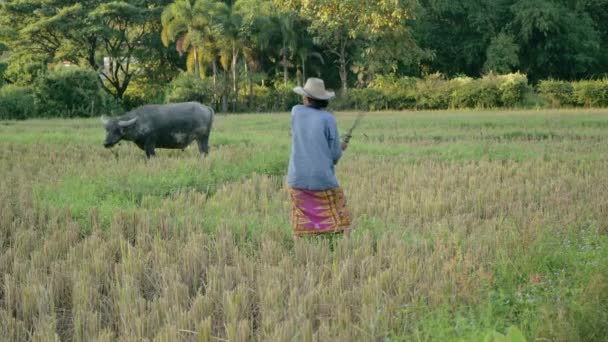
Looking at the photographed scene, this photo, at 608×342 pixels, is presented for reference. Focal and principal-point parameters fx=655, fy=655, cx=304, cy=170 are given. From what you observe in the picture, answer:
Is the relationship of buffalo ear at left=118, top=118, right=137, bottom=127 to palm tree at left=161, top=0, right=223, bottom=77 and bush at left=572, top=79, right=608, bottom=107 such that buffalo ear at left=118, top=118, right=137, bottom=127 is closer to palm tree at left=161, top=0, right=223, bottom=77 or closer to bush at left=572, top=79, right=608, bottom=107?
palm tree at left=161, top=0, right=223, bottom=77

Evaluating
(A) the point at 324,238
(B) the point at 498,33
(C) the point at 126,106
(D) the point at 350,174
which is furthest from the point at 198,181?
(B) the point at 498,33

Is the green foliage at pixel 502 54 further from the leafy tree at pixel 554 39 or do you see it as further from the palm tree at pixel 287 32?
the palm tree at pixel 287 32

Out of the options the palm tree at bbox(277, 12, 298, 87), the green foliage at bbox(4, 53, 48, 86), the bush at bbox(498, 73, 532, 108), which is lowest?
the bush at bbox(498, 73, 532, 108)

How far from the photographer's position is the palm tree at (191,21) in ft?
94.4

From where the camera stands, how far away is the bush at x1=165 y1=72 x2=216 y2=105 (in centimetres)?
2869

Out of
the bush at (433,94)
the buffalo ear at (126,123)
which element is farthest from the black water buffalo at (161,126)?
the bush at (433,94)

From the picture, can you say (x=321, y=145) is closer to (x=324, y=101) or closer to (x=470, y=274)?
(x=324, y=101)

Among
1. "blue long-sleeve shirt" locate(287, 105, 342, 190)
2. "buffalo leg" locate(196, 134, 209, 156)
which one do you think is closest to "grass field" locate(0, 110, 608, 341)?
"blue long-sleeve shirt" locate(287, 105, 342, 190)

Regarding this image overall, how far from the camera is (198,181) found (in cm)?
807

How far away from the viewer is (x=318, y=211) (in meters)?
4.80

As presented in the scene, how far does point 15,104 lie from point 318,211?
2267 centimetres

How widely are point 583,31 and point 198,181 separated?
2898 centimetres

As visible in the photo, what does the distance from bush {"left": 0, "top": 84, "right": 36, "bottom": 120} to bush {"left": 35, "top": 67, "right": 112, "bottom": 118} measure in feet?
1.52

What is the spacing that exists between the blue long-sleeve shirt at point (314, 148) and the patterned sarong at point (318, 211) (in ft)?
0.25
